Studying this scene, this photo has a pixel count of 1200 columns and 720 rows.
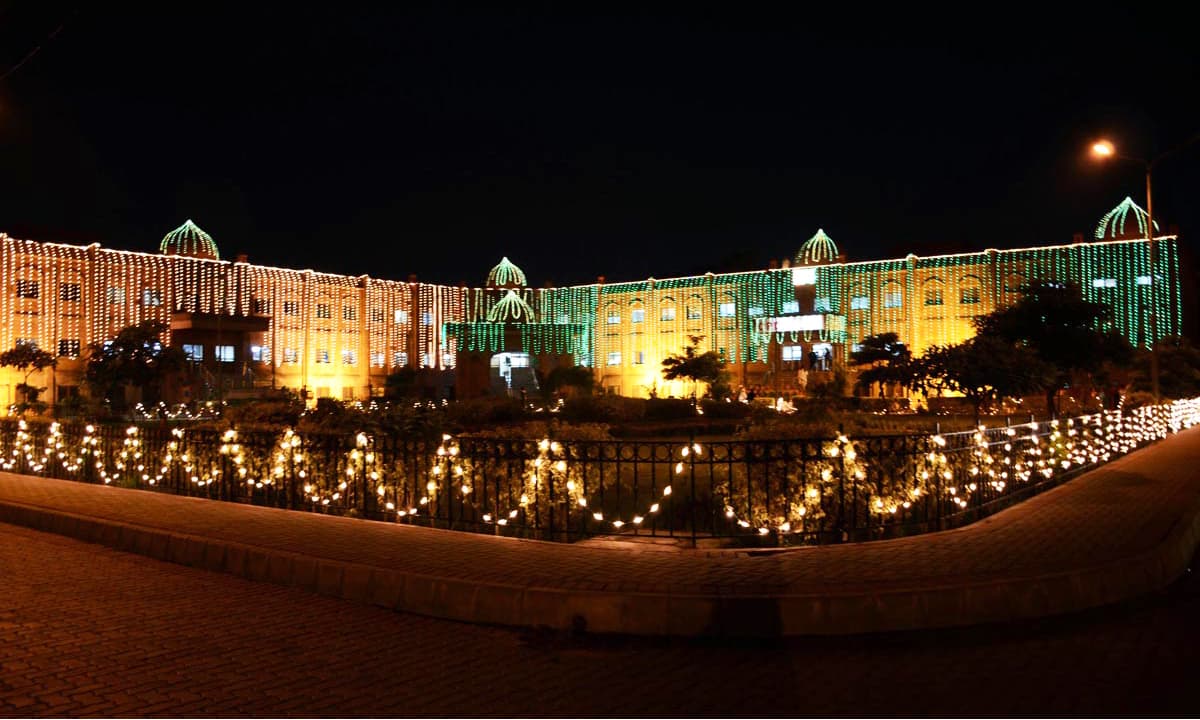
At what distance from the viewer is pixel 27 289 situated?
4772cm

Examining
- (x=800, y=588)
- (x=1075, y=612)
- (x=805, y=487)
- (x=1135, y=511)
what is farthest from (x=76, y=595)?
(x=1135, y=511)

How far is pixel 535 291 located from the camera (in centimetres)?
7431

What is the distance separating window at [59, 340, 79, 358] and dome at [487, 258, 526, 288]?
32.2m

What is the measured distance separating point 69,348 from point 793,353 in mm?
44396

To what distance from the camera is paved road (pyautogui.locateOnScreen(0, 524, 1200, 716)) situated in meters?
4.94

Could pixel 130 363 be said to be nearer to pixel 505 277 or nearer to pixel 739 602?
pixel 739 602

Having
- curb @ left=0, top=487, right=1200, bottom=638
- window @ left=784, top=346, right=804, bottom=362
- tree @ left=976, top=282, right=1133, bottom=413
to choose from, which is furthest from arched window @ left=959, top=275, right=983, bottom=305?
curb @ left=0, top=487, right=1200, bottom=638

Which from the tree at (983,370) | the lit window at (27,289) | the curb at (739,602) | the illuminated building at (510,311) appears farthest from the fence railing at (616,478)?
the lit window at (27,289)

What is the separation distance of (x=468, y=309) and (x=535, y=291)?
5919mm

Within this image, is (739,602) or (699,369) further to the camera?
(699,369)

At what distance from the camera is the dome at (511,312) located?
61.4m

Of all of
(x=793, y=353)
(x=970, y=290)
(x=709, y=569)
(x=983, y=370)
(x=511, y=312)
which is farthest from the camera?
(x=511, y=312)

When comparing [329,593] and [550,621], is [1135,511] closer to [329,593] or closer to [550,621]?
[550,621]

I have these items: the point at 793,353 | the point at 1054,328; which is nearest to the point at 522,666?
the point at 1054,328
